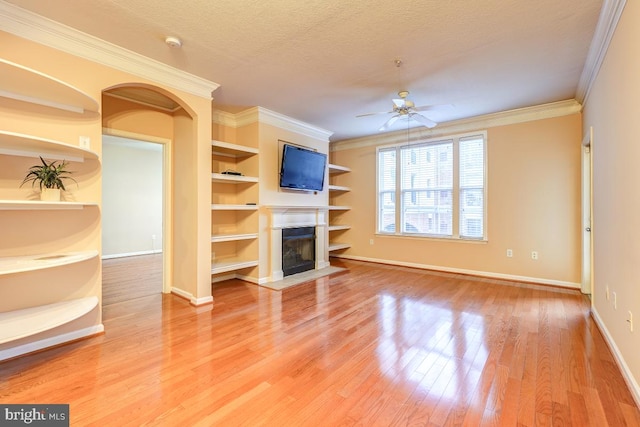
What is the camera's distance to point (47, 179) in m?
2.31

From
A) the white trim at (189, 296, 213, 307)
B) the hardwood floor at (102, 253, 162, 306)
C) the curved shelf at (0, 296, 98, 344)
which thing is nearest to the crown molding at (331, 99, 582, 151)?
the white trim at (189, 296, 213, 307)

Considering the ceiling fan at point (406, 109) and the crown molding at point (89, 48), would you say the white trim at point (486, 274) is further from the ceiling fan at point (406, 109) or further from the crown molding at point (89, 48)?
the crown molding at point (89, 48)

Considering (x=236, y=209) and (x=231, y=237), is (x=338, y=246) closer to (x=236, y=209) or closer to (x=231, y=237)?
(x=236, y=209)

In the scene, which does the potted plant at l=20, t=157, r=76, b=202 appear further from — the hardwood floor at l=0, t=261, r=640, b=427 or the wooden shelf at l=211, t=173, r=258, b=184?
the wooden shelf at l=211, t=173, r=258, b=184

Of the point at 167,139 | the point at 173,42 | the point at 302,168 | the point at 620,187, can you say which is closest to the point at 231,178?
the point at 167,139

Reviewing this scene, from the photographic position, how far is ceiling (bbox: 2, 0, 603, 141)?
2223mm

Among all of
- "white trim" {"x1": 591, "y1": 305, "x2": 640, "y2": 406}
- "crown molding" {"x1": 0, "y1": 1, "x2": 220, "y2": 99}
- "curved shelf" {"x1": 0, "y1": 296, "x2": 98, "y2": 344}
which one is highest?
"crown molding" {"x1": 0, "y1": 1, "x2": 220, "y2": 99}

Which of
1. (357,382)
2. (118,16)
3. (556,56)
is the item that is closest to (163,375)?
(357,382)

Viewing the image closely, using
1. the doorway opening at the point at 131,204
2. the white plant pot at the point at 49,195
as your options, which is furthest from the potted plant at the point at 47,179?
the doorway opening at the point at 131,204

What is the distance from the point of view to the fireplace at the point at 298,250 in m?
4.89

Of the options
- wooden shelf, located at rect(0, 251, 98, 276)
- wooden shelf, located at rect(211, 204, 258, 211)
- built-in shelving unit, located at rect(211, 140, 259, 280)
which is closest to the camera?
wooden shelf, located at rect(0, 251, 98, 276)

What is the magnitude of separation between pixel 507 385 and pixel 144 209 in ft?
25.5

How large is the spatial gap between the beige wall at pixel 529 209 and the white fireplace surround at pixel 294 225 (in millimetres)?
1909

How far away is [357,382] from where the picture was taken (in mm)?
1994
